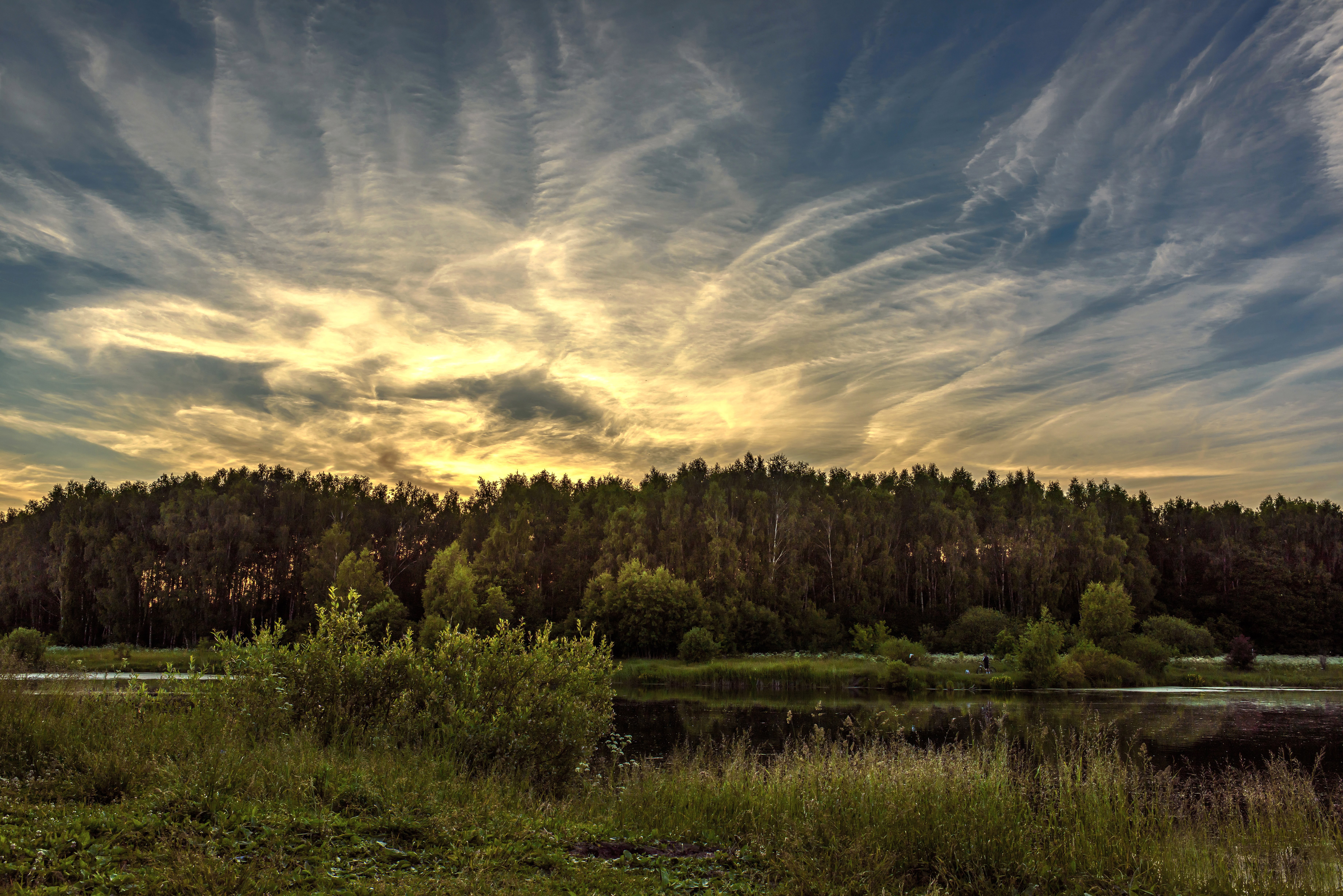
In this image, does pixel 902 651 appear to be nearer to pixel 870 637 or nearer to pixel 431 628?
pixel 870 637

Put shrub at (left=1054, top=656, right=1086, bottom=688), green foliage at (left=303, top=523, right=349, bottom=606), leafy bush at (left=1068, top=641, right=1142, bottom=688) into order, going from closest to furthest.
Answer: shrub at (left=1054, top=656, right=1086, bottom=688), leafy bush at (left=1068, top=641, right=1142, bottom=688), green foliage at (left=303, top=523, right=349, bottom=606)

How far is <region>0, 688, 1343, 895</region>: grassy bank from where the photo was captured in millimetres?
8180

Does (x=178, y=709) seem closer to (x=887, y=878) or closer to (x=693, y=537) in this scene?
(x=887, y=878)

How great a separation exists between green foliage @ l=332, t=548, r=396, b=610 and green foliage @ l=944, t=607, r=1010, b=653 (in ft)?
201

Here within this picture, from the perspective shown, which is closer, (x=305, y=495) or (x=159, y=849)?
(x=159, y=849)

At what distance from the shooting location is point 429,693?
16.4 m

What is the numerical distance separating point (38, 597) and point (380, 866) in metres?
125

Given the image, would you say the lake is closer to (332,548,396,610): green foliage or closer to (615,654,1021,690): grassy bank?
(615,654,1021,690): grassy bank

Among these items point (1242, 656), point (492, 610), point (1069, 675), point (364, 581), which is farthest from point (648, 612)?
point (1242, 656)

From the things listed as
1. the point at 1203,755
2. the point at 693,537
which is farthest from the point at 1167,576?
the point at 1203,755

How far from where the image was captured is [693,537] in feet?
339

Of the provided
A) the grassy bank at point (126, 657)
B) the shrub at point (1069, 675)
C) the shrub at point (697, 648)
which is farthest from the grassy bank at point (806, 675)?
the grassy bank at point (126, 657)

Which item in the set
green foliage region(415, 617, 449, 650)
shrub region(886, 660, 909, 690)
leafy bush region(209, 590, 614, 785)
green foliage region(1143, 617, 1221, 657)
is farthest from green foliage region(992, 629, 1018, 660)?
leafy bush region(209, 590, 614, 785)

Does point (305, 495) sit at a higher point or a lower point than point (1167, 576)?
higher
